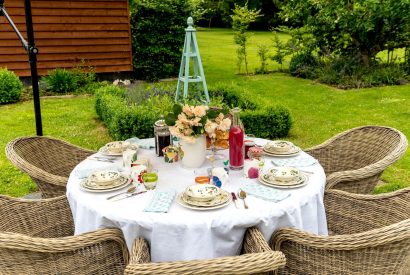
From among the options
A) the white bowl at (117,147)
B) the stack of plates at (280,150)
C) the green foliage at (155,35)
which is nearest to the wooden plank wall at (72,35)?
the green foliage at (155,35)

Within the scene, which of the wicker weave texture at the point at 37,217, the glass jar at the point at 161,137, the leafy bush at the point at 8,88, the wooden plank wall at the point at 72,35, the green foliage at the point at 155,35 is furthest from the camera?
the green foliage at the point at 155,35

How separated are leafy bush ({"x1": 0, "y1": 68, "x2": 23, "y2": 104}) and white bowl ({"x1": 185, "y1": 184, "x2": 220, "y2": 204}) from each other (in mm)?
7465

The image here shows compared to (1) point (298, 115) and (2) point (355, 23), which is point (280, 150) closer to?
(1) point (298, 115)

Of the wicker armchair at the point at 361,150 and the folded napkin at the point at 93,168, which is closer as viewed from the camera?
the folded napkin at the point at 93,168

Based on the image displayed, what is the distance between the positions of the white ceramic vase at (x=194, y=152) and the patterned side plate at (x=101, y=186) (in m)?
0.41

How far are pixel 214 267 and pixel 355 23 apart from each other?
9675 millimetres

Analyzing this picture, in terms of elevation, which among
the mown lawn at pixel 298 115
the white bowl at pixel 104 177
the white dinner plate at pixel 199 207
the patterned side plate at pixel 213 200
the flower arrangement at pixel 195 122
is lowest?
the mown lawn at pixel 298 115

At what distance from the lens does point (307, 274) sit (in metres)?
2.05

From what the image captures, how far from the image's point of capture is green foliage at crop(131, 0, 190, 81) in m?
11.3

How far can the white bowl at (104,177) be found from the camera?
7.73ft

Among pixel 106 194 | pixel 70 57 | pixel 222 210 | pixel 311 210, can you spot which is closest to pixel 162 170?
pixel 106 194

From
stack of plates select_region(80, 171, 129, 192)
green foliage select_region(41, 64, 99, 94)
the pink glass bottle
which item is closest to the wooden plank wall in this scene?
green foliage select_region(41, 64, 99, 94)

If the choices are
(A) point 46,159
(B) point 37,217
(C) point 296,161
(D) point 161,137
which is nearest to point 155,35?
(A) point 46,159

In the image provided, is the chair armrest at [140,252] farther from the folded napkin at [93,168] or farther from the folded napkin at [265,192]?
the folded napkin at [93,168]
